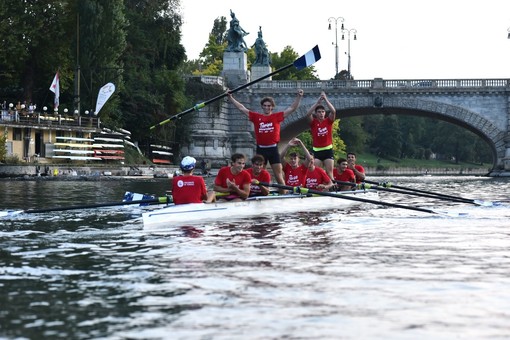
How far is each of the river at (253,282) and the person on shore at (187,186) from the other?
53 centimetres

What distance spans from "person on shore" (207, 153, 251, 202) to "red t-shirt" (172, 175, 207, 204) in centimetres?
126

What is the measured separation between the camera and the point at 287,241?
44.6ft

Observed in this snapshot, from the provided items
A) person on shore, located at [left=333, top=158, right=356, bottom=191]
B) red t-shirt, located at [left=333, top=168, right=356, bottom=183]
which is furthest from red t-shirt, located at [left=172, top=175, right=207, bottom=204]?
red t-shirt, located at [left=333, top=168, right=356, bottom=183]

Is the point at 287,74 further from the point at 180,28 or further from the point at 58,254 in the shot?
the point at 58,254

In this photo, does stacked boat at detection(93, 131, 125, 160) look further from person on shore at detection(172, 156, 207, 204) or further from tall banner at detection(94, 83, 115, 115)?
person on shore at detection(172, 156, 207, 204)

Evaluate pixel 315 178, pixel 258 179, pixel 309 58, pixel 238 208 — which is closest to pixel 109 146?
pixel 309 58

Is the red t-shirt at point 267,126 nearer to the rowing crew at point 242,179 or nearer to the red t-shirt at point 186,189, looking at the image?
the rowing crew at point 242,179

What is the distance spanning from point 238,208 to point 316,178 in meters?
3.74

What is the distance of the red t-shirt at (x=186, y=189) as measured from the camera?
50.9 feet

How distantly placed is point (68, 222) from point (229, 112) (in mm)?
53700

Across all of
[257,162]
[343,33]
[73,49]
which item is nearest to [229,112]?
[343,33]

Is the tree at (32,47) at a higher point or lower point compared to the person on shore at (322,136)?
higher

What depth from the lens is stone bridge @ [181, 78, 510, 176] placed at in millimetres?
65688


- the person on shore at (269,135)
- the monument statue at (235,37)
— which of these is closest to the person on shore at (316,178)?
the person on shore at (269,135)
